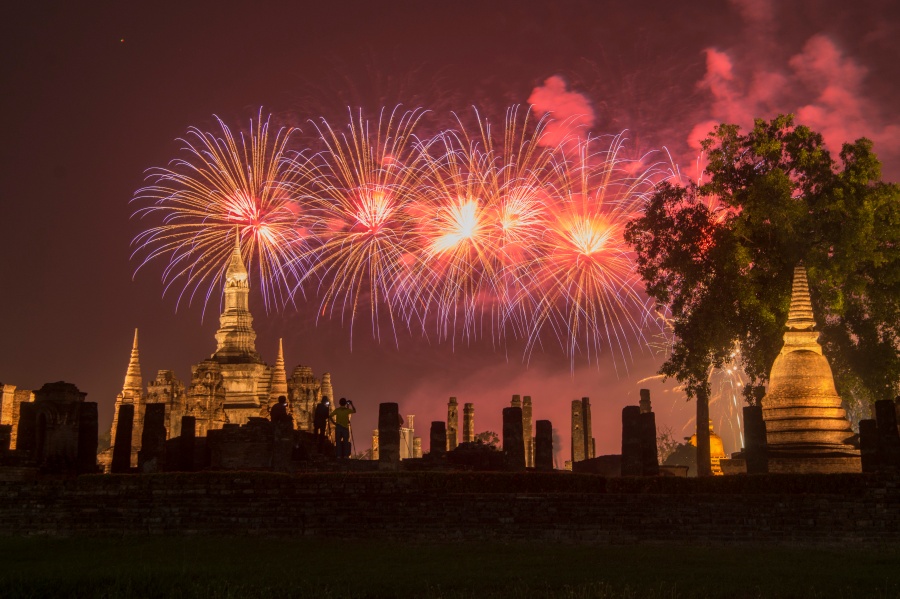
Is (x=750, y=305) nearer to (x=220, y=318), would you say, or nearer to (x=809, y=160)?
(x=809, y=160)

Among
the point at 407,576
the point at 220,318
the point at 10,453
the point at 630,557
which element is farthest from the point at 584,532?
the point at 220,318

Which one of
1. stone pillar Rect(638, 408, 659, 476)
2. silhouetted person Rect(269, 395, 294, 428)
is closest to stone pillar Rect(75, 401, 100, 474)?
silhouetted person Rect(269, 395, 294, 428)

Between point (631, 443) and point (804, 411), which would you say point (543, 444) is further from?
point (804, 411)

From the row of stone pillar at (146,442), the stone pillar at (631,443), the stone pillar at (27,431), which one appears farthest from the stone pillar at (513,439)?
the stone pillar at (27,431)

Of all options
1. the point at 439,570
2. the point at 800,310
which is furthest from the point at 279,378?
the point at 439,570

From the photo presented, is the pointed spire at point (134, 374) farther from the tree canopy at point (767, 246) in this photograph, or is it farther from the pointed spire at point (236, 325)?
the tree canopy at point (767, 246)

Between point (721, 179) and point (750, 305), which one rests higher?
Result: point (721, 179)
